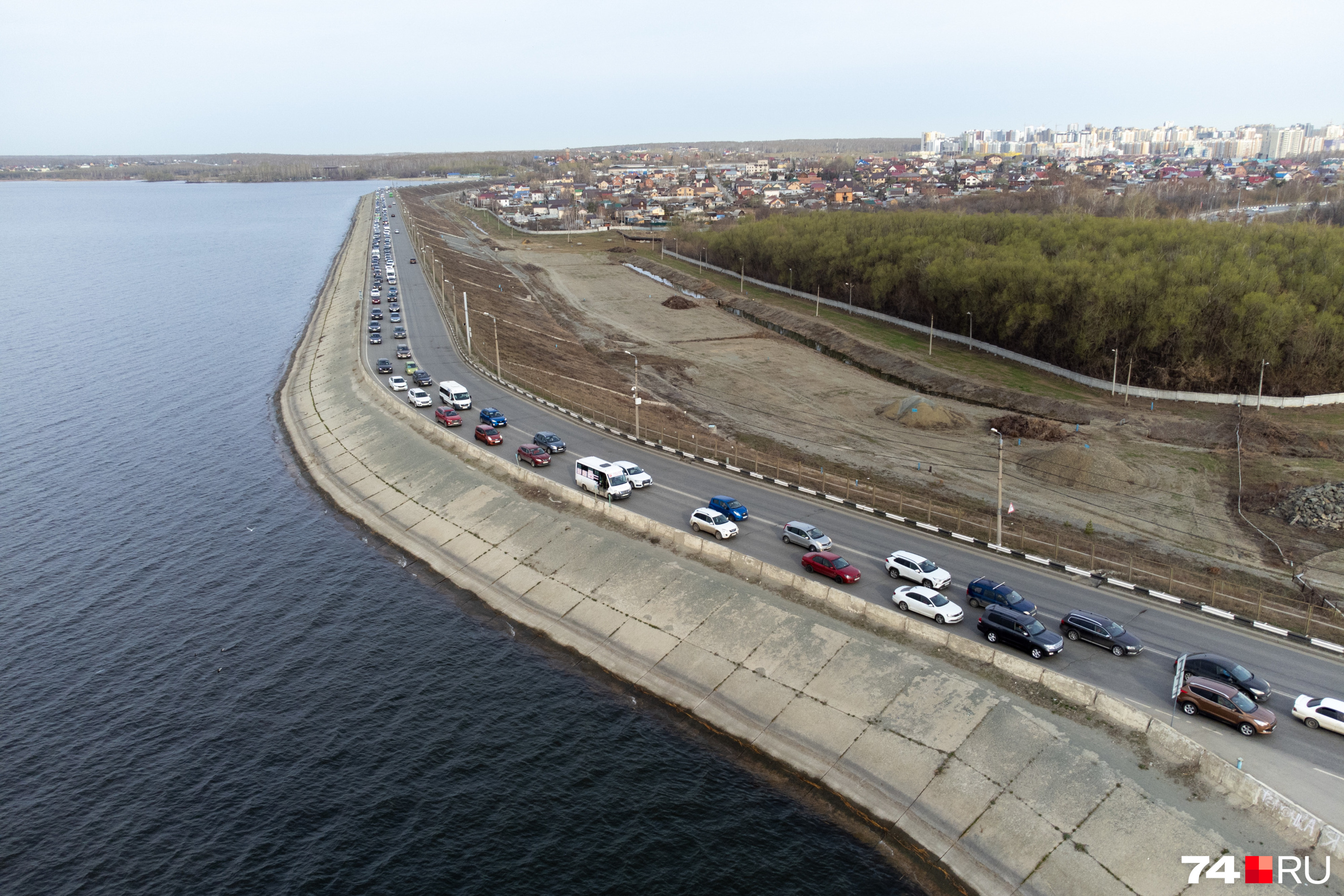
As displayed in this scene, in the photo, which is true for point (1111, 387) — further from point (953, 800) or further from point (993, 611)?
point (953, 800)

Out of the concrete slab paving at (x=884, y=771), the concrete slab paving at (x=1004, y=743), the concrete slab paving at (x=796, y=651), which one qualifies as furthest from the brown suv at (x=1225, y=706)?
the concrete slab paving at (x=796, y=651)

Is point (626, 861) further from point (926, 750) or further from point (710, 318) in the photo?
point (710, 318)

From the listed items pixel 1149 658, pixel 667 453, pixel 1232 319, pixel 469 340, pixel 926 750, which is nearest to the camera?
pixel 926 750

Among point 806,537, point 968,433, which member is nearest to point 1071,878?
point 806,537

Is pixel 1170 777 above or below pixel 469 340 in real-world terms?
below

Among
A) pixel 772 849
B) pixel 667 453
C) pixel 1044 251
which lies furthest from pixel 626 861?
pixel 1044 251

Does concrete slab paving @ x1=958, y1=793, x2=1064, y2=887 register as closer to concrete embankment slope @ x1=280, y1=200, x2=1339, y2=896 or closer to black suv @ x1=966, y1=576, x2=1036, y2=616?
concrete embankment slope @ x1=280, y1=200, x2=1339, y2=896
